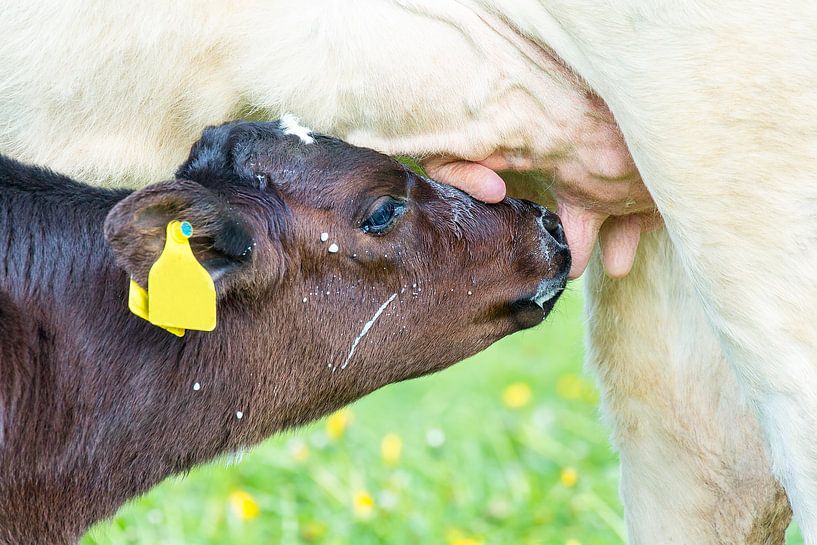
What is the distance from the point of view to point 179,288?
3.05 metres

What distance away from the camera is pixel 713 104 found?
317cm

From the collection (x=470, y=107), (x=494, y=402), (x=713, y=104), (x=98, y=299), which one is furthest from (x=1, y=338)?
(x=494, y=402)

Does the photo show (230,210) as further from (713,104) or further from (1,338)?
(713,104)

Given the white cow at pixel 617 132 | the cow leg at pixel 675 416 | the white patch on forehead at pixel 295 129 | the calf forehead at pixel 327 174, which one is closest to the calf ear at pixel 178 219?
the calf forehead at pixel 327 174

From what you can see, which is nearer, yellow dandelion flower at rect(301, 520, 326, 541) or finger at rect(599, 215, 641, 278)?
finger at rect(599, 215, 641, 278)

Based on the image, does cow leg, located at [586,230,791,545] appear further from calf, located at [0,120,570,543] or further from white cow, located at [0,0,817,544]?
calf, located at [0,120,570,543]

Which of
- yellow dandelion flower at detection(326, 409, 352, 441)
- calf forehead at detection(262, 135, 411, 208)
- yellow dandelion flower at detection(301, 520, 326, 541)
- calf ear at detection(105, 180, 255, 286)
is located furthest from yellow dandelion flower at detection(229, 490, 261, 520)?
calf ear at detection(105, 180, 255, 286)

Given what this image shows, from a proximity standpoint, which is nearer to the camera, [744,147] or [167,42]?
[744,147]

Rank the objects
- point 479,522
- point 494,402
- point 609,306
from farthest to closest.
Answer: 1. point 494,402
2. point 479,522
3. point 609,306

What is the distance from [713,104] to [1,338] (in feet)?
5.71

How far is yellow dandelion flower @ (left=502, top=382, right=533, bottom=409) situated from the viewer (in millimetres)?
7031

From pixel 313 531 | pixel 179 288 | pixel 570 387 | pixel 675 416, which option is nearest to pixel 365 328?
→ pixel 179 288

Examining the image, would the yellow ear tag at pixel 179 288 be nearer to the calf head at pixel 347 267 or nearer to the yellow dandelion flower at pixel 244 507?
the calf head at pixel 347 267

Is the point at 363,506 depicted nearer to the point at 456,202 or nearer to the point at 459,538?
the point at 459,538
